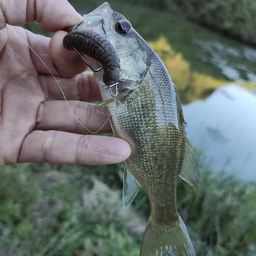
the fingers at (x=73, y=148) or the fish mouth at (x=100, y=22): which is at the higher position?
the fish mouth at (x=100, y=22)

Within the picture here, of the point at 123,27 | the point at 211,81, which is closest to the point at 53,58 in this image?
the point at 123,27

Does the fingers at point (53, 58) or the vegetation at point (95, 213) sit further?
the vegetation at point (95, 213)

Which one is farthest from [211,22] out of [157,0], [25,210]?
[25,210]

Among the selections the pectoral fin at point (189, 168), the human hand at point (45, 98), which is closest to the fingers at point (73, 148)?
the human hand at point (45, 98)

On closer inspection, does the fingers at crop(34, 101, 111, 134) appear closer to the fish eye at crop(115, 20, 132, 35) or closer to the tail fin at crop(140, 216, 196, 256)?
the fish eye at crop(115, 20, 132, 35)

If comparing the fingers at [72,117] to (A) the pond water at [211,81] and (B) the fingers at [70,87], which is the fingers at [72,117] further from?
(A) the pond water at [211,81]

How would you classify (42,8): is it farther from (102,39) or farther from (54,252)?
(54,252)

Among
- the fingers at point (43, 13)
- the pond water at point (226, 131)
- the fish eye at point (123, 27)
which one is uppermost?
the fish eye at point (123, 27)

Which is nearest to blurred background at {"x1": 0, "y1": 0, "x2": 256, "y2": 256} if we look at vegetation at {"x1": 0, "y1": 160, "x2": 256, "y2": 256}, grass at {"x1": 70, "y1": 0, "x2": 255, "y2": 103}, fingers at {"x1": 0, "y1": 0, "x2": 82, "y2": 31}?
vegetation at {"x1": 0, "y1": 160, "x2": 256, "y2": 256}

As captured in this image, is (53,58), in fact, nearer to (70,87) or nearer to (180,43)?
(70,87)
